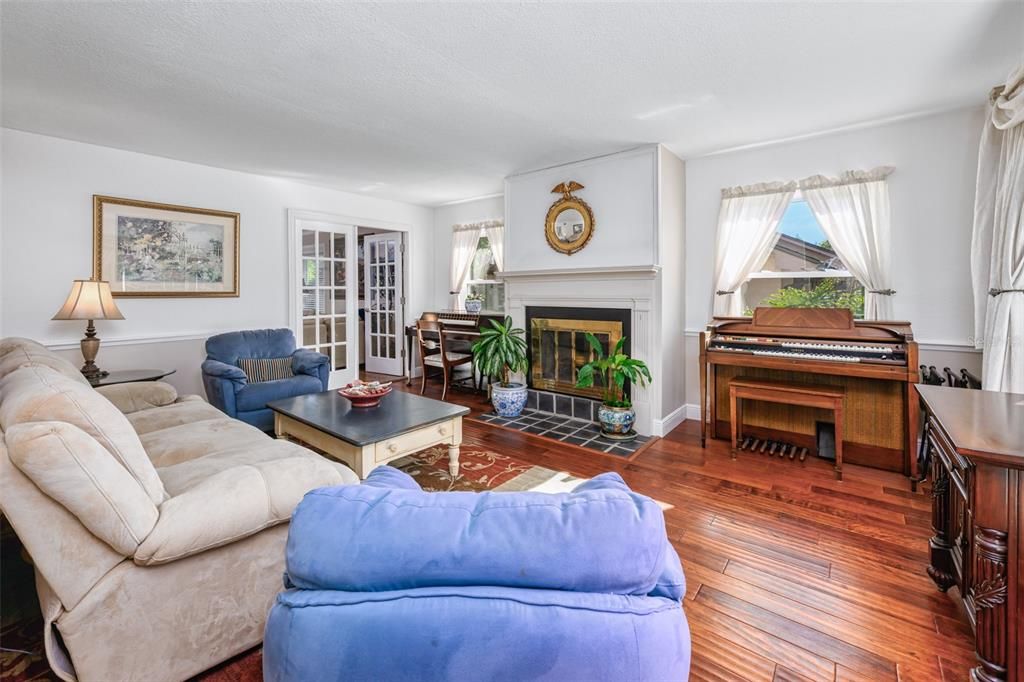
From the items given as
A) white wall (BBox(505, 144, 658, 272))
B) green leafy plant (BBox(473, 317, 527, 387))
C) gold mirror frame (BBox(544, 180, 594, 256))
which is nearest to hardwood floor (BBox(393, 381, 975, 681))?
green leafy plant (BBox(473, 317, 527, 387))

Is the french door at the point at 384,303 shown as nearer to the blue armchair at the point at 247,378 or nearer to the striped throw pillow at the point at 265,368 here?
the blue armchair at the point at 247,378

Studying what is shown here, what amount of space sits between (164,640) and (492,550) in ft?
4.27

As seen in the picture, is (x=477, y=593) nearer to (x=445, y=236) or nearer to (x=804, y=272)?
(x=804, y=272)

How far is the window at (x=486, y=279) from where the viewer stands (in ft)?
19.1

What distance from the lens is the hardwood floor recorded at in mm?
1541

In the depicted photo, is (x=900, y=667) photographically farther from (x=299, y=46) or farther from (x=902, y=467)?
(x=299, y=46)

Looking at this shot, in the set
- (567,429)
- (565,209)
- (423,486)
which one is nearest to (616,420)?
(567,429)

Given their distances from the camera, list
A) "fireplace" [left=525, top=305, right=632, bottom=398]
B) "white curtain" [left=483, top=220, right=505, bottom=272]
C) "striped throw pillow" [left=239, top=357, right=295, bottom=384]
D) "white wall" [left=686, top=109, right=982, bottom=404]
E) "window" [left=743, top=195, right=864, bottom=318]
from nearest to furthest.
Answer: "white wall" [left=686, top=109, right=982, bottom=404] → "window" [left=743, top=195, right=864, bottom=318] → "striped throw pillow" [left=239, top=357, right=295, bottom=384] → "fireplace" [left=525, top=305, right=632, bottom=398] → "white curtain" [left=483, top=220, right=505, bottom=272]

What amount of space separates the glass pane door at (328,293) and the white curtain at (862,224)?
15.4ft

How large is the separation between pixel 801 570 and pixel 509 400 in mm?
2738

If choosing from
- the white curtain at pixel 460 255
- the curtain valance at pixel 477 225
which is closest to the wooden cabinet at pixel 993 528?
the curtain valance at pixel 477 225

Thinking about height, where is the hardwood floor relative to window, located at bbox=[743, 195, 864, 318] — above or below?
below

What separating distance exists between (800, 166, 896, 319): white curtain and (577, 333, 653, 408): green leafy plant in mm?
1678

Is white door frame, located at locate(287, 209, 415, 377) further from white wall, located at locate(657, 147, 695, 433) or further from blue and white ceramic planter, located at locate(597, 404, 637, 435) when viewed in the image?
white wall, located at locate(657, 147, 695, 433)
